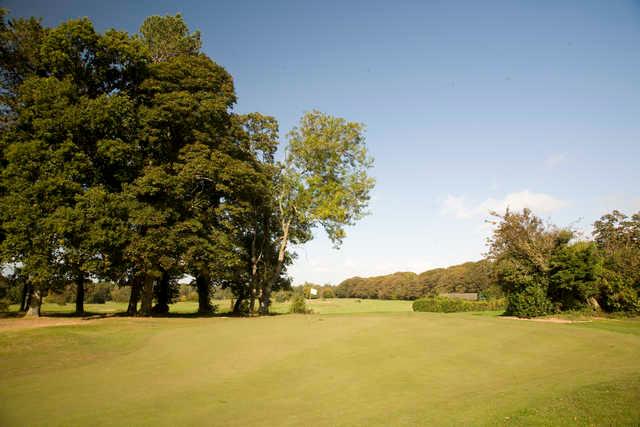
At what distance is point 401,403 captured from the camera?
8.13 metres

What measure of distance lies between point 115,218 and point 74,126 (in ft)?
18.9

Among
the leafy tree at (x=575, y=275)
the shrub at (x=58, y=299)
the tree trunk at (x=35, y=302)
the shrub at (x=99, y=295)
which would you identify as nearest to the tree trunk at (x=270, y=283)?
the tree trunk at (x=35, y=302)

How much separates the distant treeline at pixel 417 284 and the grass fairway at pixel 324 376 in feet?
208

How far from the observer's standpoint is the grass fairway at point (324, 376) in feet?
23.6

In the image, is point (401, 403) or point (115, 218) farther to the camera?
point (115, 218)

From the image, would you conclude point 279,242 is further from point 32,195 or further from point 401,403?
point 401,403

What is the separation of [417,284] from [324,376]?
314ft

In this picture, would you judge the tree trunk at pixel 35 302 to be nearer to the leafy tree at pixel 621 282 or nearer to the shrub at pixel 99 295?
the leafy tree at pixel 621 282

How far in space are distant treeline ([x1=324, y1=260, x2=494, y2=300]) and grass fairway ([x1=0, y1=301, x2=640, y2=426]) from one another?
6332 centimetres

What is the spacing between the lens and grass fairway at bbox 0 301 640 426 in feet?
23.6

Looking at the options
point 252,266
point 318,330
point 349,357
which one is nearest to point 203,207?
point 252,266

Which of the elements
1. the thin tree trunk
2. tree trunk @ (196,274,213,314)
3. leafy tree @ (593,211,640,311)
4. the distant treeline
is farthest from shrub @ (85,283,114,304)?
leafy tree @ (593,211,640,311)

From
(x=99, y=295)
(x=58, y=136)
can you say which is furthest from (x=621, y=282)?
(x=99, y=295)

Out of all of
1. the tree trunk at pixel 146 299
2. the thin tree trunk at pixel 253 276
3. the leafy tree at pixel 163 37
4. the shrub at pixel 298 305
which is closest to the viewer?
the tree trunk at pixel 146 299
